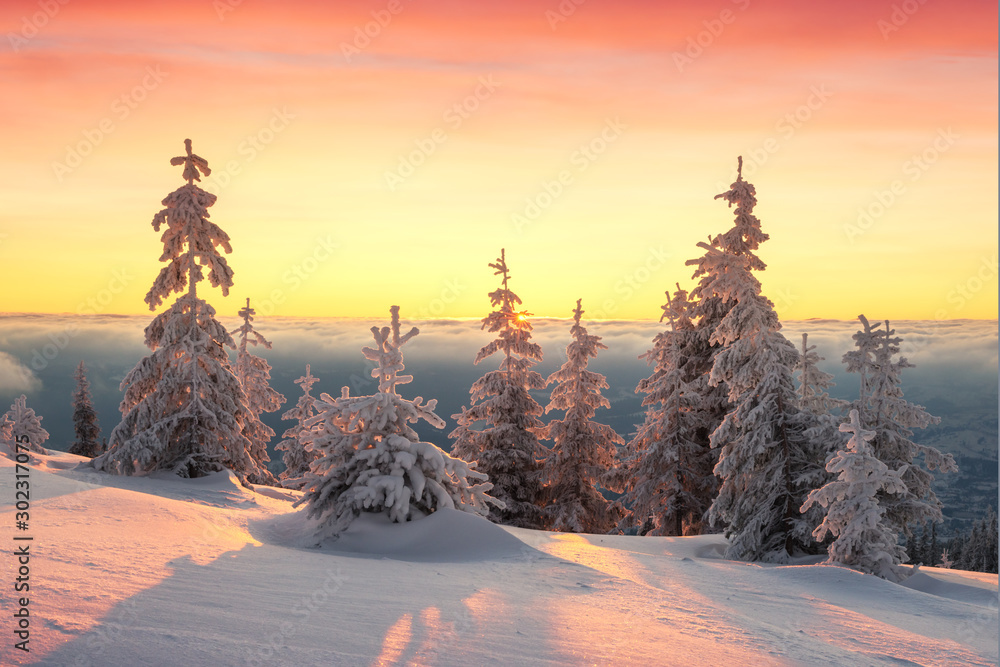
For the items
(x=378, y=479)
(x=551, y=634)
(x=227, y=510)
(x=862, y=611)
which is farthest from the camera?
(x=227, y=510)

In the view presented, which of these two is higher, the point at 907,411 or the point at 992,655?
the point at 907,411

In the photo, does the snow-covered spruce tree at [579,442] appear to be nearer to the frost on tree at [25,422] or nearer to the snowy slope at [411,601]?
the snowy slope at [411,601]

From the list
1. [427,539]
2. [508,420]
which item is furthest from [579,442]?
[427,539]

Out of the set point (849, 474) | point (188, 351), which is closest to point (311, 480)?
point (188, 351)

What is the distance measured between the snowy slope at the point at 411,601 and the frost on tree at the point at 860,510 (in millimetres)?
2180

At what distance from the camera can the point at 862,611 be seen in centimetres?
966

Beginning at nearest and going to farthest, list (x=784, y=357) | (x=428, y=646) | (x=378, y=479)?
(x=428, y=646) → (x=378, y=479) → (x=784, y=357)

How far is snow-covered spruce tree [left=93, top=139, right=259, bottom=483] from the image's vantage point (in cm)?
1892

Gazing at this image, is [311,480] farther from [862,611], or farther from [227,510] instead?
[862,611]

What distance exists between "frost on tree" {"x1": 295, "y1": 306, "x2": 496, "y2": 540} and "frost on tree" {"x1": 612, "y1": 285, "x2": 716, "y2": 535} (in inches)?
630

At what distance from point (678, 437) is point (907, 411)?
8.53 m

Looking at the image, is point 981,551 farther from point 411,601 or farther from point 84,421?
point 84,421

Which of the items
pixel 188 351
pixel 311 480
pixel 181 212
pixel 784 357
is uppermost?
pixel 181 212

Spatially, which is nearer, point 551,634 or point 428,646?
point 428,646
